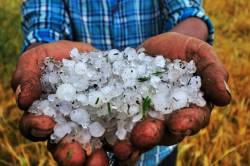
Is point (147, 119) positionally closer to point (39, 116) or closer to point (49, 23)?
point (39, 116)

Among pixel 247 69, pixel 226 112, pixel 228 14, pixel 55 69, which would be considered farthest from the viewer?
pixel 228 14

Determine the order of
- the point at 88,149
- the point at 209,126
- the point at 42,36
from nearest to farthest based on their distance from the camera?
the point at 88,149 → the point at 42,36 → the point at 209,126

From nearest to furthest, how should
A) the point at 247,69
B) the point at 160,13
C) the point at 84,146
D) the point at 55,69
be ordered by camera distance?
1. the point at 84,146
2. the point at 55,69
3. the point at 160,13
4. the point at 247,69

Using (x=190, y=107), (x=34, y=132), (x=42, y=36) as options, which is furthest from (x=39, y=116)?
(x=42, y=36)

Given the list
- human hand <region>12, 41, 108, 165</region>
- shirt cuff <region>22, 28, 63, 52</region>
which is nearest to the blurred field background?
shirt cuff <region>22, 28, 63, 52</region>

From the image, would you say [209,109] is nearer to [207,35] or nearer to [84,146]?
[84,146]

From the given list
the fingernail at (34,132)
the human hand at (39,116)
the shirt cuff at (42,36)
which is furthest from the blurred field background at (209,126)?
the fingernail at (34,132)

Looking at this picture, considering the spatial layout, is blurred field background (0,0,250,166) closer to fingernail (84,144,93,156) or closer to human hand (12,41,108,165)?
human hand (12,41,108,165)

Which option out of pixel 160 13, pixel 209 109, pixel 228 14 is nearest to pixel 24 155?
pixel 160 13
